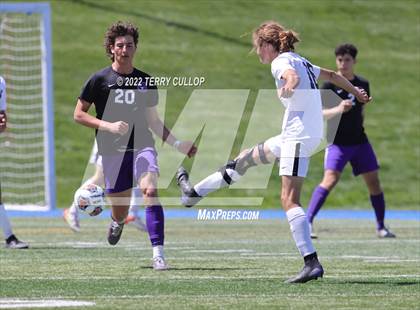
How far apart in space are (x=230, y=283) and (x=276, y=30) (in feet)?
6.40

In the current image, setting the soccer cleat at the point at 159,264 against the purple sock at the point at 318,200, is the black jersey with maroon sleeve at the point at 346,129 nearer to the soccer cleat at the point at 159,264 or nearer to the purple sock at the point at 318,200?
the purple sock at the point at 318,200

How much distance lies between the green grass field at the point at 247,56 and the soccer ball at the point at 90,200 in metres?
11.7

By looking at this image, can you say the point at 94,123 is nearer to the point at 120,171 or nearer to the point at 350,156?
the point at 120,171

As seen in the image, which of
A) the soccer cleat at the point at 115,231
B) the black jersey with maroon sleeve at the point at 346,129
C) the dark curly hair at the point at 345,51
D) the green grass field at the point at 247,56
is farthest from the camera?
the green grass field at the point at 247,56

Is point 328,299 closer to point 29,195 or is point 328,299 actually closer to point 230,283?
point 230,283

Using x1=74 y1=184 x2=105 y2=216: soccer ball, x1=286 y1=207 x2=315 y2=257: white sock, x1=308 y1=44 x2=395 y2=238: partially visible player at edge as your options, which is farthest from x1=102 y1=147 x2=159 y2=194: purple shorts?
x1=308 y1=44 x2=395 y2=238: partially visible player at edge

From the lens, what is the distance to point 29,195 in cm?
2155

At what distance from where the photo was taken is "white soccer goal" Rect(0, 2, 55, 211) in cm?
1981

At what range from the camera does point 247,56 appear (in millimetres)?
28766

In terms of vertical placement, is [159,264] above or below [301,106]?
below

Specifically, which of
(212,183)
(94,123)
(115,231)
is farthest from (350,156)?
(94,123)

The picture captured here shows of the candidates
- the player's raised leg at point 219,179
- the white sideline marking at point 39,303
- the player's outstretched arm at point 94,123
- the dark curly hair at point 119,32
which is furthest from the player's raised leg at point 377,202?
the white sideline marking at point 39,303

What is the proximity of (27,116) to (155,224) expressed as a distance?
617 inches

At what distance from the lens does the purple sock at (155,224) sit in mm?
9359
